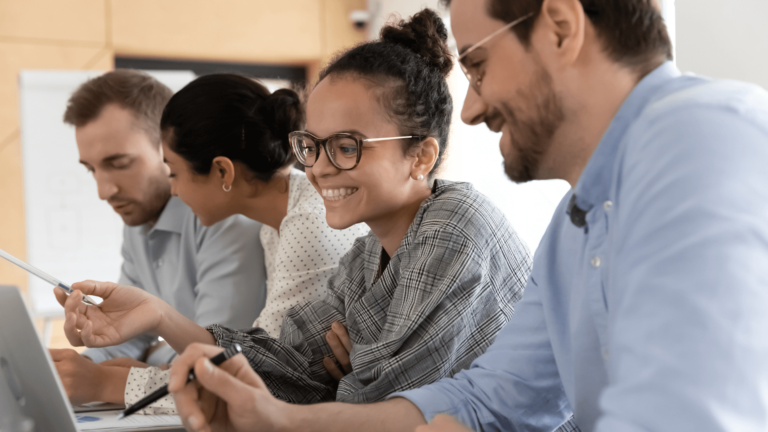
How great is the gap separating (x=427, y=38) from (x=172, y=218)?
1.06 metres

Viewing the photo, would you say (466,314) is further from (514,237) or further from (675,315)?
(675,315)

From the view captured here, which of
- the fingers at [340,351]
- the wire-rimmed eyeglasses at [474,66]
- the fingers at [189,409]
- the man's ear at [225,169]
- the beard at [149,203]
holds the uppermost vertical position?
the wire-rimmed eyeglasses at [474,66]

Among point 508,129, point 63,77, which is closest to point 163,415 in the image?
point 508,129

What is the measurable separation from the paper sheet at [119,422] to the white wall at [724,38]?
1.27 m

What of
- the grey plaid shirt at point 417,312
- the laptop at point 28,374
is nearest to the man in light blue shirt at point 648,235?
the grey plaid shirt at point 417,312

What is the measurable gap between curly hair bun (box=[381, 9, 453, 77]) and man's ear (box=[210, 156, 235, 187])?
0.61 m

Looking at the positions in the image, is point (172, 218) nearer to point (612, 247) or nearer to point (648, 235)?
point (612, 247)

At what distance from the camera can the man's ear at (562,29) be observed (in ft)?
2.25

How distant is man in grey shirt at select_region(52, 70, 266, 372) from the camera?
5.70ft

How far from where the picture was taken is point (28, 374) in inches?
27.6

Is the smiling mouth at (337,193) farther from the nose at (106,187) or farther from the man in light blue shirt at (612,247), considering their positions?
the nose at (106,187)

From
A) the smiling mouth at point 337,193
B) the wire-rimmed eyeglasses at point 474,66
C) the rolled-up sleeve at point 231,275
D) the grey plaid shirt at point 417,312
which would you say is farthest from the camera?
the rolled-up sleeve at point 231,275

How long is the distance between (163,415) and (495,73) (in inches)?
32.2

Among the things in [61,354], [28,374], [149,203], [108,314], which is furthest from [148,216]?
[28,374]
